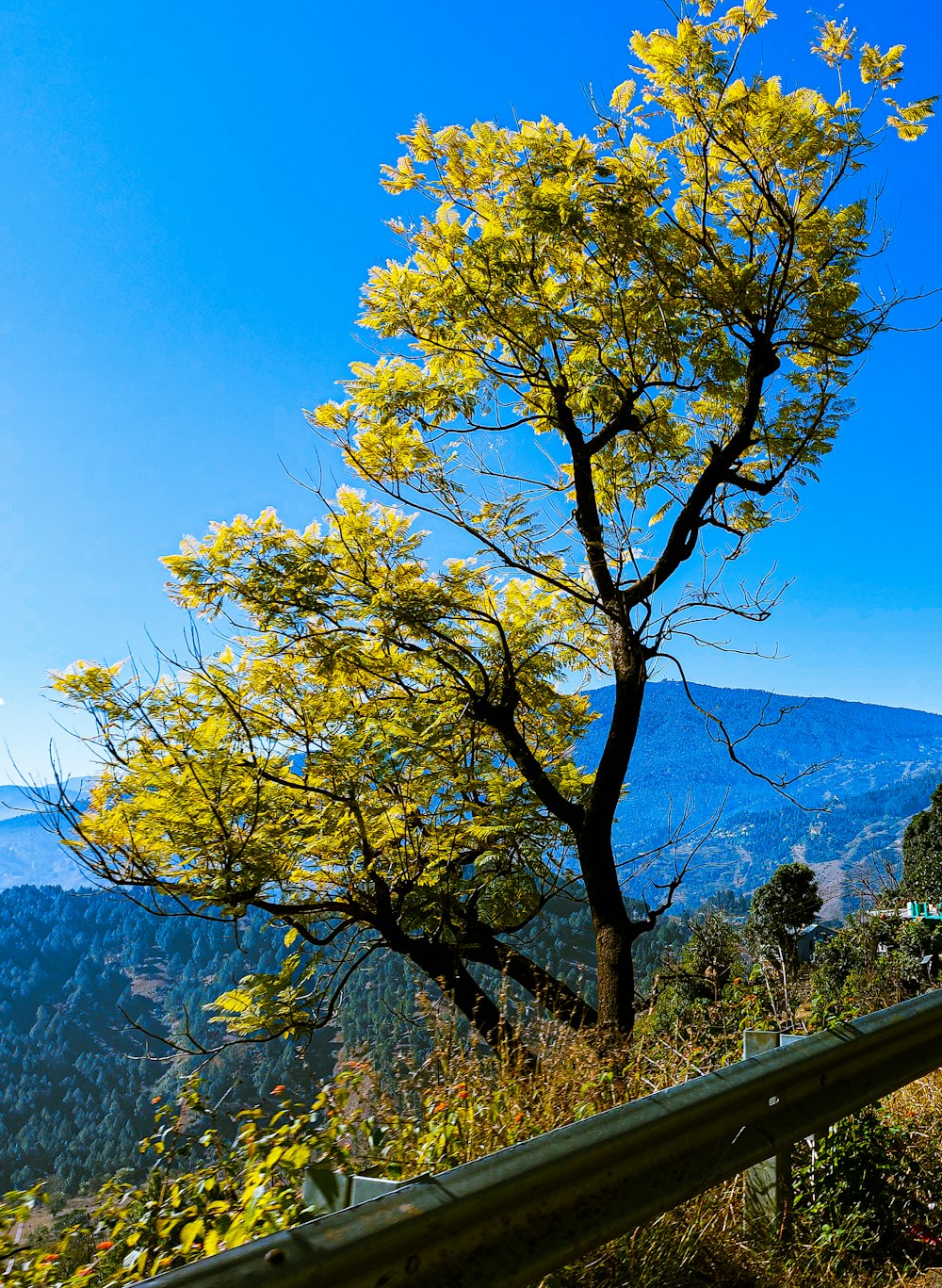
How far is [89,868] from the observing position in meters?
7.61

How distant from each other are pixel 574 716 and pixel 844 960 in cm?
1822

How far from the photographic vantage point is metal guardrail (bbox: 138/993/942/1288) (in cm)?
143

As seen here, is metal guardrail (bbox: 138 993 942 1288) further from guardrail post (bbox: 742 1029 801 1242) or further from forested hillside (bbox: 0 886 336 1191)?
forested hillside (bbox: 0 886 336 1191)

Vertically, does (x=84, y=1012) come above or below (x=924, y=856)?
below

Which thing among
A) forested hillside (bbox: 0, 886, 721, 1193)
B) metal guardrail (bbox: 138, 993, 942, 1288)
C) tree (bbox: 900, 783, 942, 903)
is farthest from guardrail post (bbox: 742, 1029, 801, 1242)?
forested hillside (bbox: 0, 886, 721, 1193)

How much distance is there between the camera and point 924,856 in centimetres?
3288

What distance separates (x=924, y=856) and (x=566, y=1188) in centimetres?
3607

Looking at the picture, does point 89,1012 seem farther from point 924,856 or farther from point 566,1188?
point 566,1188

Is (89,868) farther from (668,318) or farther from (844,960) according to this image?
(844,960)

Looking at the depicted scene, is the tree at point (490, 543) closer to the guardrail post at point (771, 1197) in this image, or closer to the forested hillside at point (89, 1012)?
the guardrail post at point (771, 1197)

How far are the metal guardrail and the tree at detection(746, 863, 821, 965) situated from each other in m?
39.3

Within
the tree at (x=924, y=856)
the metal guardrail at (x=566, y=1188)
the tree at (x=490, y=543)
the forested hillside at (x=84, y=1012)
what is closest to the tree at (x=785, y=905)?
the tree at (x=924, y=856)

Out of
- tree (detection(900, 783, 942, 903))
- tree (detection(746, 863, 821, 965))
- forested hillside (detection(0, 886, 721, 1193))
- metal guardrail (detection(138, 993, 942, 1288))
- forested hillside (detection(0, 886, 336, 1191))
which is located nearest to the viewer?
metal guardrail (detection(138, 993, 942, 1288))

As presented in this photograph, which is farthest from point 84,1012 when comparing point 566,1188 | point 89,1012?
point 566,1188
